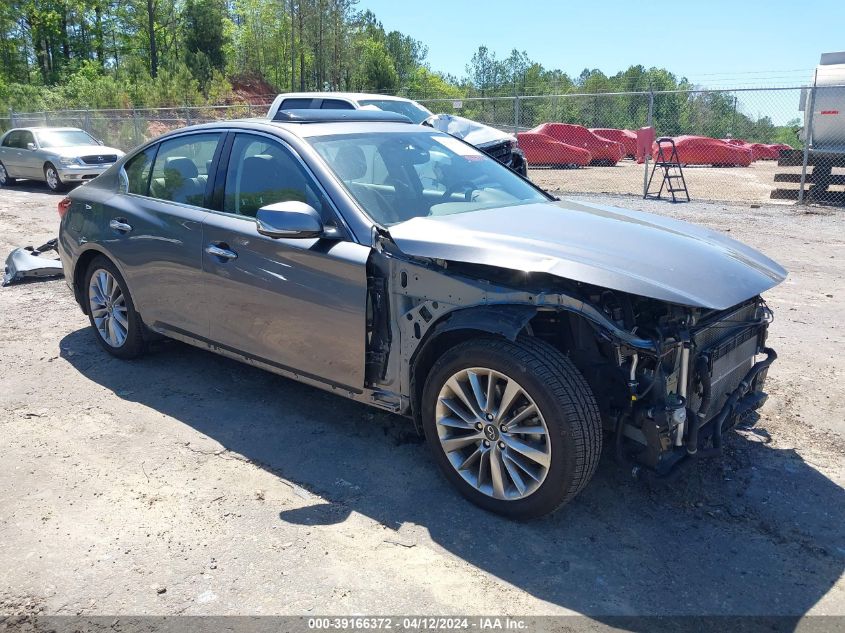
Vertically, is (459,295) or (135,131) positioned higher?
(135,131)

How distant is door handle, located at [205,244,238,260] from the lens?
4.09 m

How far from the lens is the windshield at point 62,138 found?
17.3 metres

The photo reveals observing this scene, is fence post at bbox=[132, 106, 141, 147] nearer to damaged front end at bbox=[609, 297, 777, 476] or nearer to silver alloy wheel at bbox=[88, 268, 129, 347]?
silver alloy wheel at bbox=[88, 268, 129, 347]

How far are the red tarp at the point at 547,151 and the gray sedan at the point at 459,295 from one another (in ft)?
63.8

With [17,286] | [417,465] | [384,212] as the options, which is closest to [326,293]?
[384,212]

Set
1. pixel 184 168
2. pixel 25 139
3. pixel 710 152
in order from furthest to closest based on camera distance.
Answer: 1. pixel 710 152
2. pixel 25 139
3. pixel 184 168

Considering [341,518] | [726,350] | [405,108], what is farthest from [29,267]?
[726,350]

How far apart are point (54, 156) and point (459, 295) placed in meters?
16.6

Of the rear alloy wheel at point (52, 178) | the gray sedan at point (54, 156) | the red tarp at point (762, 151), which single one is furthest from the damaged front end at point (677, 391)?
the red tarp at point (762, 151)

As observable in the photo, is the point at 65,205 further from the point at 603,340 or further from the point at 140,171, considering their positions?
the point at 603,340

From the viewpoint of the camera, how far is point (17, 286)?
24.9 ft

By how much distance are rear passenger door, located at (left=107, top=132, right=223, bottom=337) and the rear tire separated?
13.7 meters

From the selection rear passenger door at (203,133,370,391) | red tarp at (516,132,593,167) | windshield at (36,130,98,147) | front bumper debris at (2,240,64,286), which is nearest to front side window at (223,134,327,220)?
rear passenger door at (203,133,370,391)

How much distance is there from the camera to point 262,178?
4.15 metres
